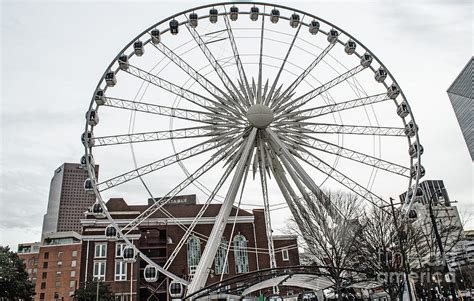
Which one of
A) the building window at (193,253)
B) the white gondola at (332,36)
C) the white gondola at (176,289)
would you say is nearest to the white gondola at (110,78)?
the white gondola at (176,289)

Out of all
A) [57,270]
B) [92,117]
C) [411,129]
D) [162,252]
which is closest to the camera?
[92,117]

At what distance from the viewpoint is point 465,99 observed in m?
148

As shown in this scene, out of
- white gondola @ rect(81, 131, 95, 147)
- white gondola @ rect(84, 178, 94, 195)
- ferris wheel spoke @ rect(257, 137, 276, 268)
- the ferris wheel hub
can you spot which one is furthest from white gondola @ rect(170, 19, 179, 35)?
white gondola @ rect(84, 178, 94, 195)

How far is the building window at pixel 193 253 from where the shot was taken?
52509 millimetres

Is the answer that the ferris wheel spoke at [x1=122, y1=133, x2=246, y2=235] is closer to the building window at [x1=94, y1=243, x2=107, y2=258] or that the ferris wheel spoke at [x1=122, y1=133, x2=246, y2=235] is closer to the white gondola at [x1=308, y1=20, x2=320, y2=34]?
the white gondola at [x1=308, y1=20, x2=320, y2=34]

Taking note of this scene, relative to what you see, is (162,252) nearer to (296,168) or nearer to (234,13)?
(296,168)

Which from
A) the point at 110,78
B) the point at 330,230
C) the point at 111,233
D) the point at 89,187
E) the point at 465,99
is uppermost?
the point at 465,99

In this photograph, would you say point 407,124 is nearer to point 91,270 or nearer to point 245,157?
point 245,157

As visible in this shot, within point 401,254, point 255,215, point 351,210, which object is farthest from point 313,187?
point 255,215

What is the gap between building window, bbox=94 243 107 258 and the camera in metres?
52.6

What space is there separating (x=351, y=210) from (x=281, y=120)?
846 cm

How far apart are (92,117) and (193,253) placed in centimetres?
2921

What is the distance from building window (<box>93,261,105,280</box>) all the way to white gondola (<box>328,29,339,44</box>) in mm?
39914

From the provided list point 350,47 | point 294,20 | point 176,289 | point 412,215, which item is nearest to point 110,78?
point 294,20
